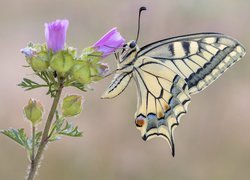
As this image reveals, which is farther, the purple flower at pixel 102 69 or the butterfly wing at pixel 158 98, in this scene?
the butterfly wing at pixel 158 98

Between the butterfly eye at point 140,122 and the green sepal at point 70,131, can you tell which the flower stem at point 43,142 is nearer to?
the green sepal at point 70,131

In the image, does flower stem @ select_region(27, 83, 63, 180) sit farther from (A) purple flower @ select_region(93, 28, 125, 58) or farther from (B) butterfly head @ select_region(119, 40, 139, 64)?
(B) butterfly head @ select_region(119, 40, 139, 64)

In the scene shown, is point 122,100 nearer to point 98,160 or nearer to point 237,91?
point 98,160

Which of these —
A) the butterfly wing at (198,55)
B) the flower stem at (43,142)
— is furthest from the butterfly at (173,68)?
the flower stem at (43,142)

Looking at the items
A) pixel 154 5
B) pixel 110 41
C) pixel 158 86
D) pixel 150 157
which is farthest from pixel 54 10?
pixel 110 41

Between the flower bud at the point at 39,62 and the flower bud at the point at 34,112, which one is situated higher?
the flower bud at the point at 39,62

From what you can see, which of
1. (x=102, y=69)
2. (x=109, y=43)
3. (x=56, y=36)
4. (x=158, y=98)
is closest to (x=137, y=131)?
(x=158, y=98)
